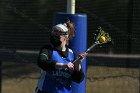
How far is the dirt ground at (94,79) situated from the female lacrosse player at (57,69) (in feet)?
11.2

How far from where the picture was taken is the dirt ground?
9.21m

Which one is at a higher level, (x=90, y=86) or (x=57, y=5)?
(x=57, y=5)

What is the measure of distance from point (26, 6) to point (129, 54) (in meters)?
2.09

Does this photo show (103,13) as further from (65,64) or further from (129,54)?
(65,64)

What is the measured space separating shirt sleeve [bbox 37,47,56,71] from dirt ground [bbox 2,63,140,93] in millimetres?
3628

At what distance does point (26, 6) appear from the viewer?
391 inches

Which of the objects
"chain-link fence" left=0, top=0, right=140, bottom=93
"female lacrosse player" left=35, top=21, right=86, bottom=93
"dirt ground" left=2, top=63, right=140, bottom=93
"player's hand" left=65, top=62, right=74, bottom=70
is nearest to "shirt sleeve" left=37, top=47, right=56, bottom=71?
"female lacrosse player" left=35, top=21, right=86, bottom=93

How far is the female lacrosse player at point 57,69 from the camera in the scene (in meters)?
5.75

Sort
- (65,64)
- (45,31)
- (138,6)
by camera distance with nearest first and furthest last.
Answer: (65,64) → (138,6) → (45,31)

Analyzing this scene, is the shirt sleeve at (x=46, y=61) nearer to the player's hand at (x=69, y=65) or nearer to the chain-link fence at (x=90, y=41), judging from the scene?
the player's hand at (x=69, y=65)

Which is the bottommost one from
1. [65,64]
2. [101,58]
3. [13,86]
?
[13,86]

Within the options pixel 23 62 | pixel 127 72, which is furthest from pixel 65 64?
pixel 23 62

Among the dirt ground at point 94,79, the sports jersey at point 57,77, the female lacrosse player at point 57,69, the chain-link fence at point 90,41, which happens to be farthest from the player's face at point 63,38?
the dirt ground at point 94,79

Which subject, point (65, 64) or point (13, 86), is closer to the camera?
point (65, 64)
